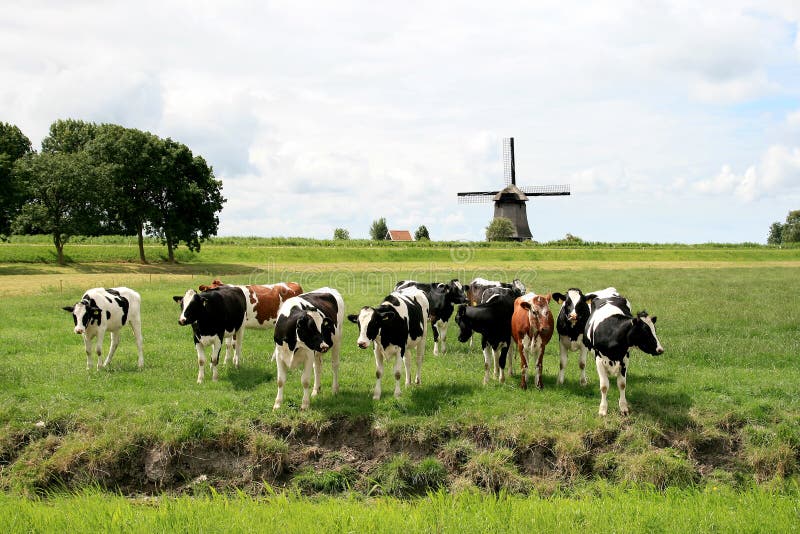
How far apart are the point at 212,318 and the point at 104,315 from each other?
309 centimetres

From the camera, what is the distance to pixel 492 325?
560 inches

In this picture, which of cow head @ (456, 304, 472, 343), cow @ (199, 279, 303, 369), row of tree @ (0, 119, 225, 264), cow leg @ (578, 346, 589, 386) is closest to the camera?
cow leg @ (578, 346, 589, 386)

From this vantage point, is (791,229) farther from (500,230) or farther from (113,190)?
(113,190)

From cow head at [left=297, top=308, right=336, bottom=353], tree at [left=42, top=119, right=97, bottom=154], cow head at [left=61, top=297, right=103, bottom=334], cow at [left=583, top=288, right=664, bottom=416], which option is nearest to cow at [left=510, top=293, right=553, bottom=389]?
cow at [left=583, top=288, right=664, bottom=416]

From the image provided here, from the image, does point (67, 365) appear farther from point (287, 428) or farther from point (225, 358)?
point (287, 428)

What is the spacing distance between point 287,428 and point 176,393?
3.05 m

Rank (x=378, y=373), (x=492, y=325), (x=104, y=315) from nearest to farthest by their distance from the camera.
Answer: (x=378, y=373) < (x=492, y=325) < (x=104, y=315)

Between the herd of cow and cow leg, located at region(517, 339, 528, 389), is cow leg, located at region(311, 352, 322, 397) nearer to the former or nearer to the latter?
the herd of cow

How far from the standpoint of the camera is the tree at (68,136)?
82.8 m

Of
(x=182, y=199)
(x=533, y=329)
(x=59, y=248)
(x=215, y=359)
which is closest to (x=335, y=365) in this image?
(x=215, y=359)

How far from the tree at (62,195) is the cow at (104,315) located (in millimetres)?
45050

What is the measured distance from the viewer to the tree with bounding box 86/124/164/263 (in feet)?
189

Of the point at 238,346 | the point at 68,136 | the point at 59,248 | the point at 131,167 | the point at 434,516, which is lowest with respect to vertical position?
the point at 434,516

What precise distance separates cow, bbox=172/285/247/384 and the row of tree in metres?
45.9
